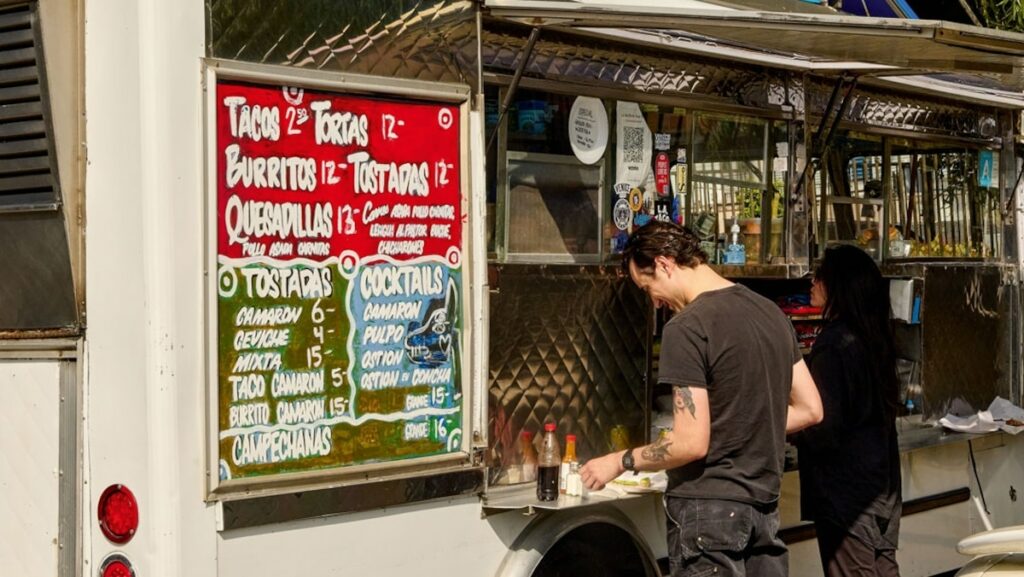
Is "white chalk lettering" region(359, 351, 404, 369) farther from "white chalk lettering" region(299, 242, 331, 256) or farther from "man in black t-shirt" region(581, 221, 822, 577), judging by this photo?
"man in black t-shirt" region(581, 221, 822, 577)

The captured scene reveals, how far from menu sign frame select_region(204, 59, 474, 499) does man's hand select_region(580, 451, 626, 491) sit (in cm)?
41

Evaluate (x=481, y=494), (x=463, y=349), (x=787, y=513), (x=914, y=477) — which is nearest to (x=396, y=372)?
(x=463, y=349)

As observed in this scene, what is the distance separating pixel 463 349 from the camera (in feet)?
15.2

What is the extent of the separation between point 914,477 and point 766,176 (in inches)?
70.2

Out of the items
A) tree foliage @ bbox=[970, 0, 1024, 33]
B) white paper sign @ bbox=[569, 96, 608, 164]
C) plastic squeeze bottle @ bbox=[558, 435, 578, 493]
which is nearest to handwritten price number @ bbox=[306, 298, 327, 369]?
plastic squeeze bottle @ bbox=[558, 435, 578, 493]

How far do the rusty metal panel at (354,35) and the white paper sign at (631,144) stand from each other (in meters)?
1.07

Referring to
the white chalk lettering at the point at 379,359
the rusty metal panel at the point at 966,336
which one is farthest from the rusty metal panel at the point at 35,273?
the rusty metal panel at the point at 966,336

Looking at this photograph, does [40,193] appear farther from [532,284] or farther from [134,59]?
[532,284]

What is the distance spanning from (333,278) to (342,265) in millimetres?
54

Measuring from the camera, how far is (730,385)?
173 inches

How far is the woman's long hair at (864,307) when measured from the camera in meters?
5.39

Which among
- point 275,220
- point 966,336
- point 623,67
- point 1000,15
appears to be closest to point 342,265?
point 275,220

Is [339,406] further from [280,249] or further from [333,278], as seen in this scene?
[280,249]

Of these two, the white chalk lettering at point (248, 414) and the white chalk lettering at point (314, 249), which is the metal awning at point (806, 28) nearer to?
the white chalk lettering at point (314, 249)
